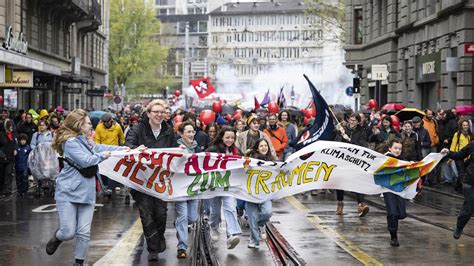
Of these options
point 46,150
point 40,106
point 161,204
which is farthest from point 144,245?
point 40,106

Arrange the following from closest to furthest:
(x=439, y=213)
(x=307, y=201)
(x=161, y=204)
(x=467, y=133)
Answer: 1. (x=161, y=204)
2. (x=439, y=213)
3. (x=307, y=201)
4. (x=467, y=133)

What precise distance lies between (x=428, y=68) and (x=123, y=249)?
25.2 meters

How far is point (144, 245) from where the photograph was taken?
1300 cm

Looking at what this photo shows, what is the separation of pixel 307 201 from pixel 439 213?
3119mm

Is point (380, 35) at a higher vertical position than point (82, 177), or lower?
higher

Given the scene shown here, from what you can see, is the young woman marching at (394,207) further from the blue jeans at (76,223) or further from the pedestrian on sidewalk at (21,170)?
the pedestrian on sidewalk at (21,170)

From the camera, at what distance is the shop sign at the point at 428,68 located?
3441 centimetres

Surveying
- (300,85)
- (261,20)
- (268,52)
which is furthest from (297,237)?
(261,20)

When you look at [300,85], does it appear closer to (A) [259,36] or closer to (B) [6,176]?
(B) [6,176]

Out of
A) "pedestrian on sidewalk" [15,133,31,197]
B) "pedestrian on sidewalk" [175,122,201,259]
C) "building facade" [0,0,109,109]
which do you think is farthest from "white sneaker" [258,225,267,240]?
"building facade" [0,0,109,109]

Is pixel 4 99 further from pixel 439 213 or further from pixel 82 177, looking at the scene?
pixel 82 177

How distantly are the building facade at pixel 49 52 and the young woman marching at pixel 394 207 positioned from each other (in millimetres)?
16241

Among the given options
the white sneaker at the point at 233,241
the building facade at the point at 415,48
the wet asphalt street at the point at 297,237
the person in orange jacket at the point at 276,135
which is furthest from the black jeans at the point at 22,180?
the building facade at the point at 415,48

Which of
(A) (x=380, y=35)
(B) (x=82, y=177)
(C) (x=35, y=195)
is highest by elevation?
(A) (x=380, y=35)
